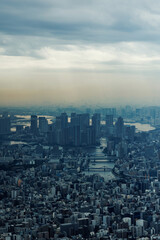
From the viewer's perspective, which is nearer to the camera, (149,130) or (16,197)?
(16,197)

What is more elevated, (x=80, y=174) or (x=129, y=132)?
(x=129, y=132)

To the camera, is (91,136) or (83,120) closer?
(83,120)

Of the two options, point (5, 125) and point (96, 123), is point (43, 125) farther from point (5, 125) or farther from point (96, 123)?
point (96, 123)

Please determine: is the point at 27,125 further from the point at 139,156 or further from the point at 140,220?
the point at 140,220

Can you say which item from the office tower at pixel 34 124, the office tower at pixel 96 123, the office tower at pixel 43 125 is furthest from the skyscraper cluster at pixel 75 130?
the office tower at pixel 34 124

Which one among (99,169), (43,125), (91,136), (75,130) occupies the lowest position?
(99,169)

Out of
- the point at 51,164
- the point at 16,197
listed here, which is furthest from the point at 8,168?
the point at 16,197

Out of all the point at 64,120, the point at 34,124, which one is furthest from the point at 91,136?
the point at 34,124

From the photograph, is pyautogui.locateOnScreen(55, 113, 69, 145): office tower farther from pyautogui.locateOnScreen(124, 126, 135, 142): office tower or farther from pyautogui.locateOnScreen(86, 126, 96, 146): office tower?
pyautogui.locateOnScreen(124, 126, 135, 142): office tower

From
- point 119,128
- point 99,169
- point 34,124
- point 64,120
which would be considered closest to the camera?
point 99,169
